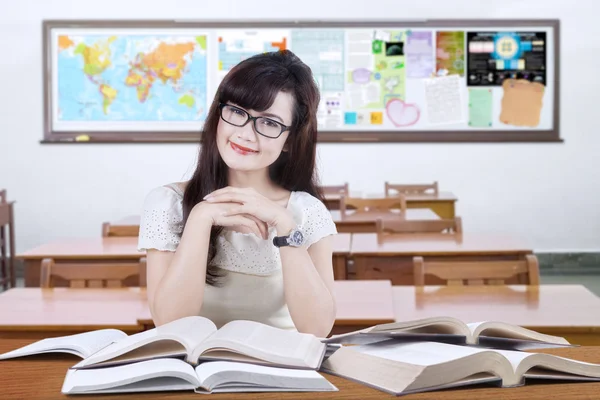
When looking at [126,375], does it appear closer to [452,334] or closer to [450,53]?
[452,334]

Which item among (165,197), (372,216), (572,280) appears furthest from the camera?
(572,280)

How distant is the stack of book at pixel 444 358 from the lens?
1.03 metres

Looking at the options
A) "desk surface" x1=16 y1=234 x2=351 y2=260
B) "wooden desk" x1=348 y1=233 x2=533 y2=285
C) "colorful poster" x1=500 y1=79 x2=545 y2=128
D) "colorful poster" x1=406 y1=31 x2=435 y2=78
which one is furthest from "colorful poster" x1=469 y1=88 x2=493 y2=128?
"wooden desk" x1=348 y1=233 x2=533 y2=285

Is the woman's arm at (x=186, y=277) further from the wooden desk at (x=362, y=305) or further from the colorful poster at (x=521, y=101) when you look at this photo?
the colorful poster at (x=521, y=101)

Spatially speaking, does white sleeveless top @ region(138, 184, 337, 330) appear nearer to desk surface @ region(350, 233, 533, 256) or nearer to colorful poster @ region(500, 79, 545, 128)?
desk surface @ region(350, 233, 533, 256)

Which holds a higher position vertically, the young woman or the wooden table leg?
the young woman

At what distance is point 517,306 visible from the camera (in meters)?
2.71

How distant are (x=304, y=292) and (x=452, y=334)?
0.60m

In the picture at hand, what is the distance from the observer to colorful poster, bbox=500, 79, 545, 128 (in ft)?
23.6

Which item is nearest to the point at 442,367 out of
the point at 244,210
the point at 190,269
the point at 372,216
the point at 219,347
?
the point at 219,347

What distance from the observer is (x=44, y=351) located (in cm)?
128

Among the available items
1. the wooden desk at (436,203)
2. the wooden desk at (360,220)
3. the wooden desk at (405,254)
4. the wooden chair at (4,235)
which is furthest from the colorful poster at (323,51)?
the wooden desk at (405,254)

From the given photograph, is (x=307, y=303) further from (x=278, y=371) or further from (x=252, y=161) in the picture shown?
(x=278, y=371)
